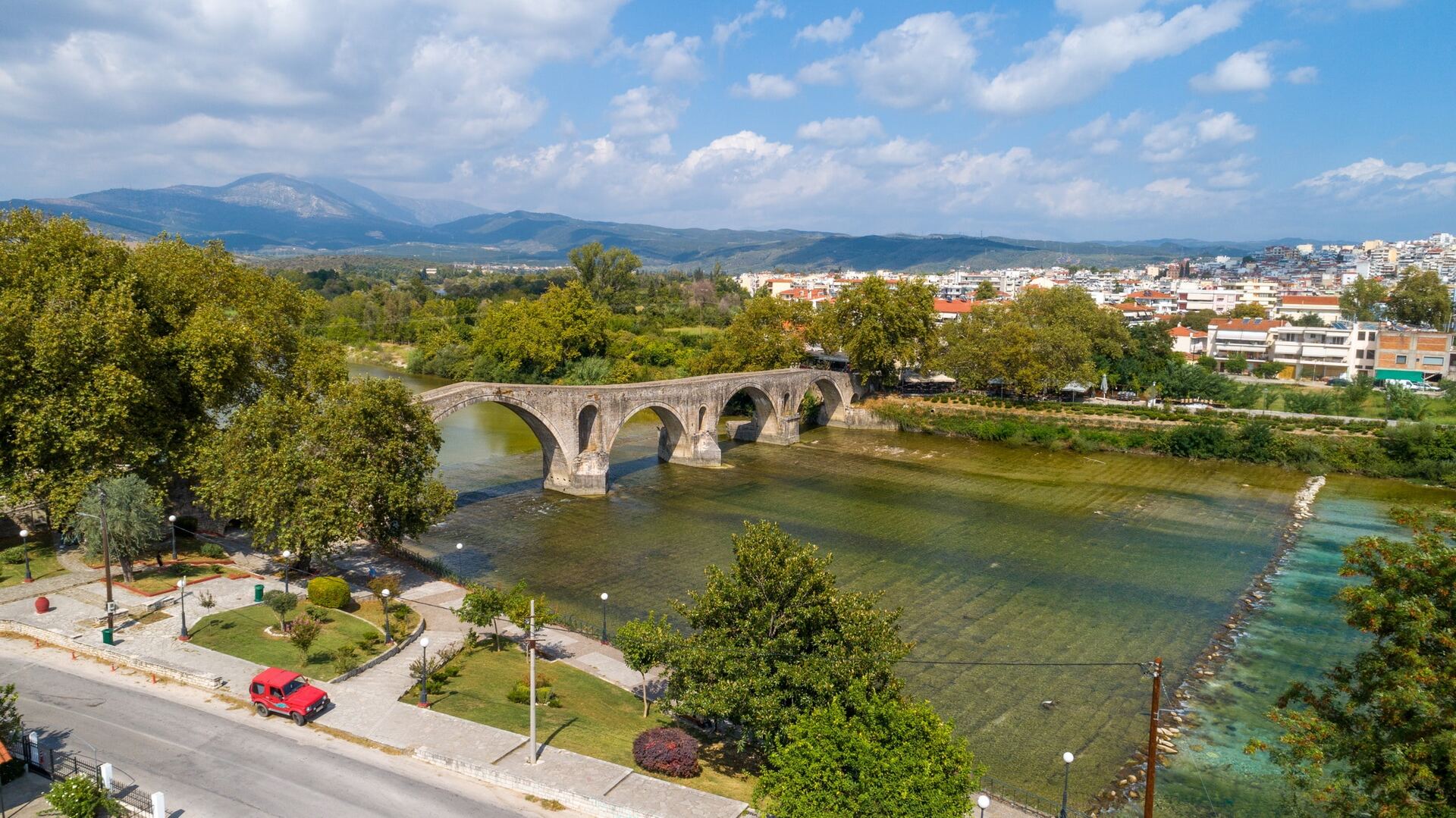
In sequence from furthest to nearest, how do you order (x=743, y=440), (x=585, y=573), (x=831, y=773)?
1. (x=743, y=440)
2. (x=585, y=573)
3. (x=831, y=773)

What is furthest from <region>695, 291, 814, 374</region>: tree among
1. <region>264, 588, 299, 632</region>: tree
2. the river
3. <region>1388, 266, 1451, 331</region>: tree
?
<region>1388, 266, 1451, 331</region>: tree

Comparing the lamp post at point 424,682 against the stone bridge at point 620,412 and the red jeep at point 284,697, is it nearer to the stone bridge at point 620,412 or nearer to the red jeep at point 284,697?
the red jeep at point 284,697

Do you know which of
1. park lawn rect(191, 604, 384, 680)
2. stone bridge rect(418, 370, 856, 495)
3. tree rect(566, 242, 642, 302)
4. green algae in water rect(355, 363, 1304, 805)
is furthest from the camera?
tree rect(566, 242, 642, 302)

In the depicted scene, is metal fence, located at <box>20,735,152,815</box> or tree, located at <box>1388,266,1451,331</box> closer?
metal fence, located at <box>20,735,152,815</box>

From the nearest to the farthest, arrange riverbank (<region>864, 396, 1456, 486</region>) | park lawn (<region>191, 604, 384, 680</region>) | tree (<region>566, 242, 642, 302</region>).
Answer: park lawn (<region>191, 604, 384, 680</region>)
riverbank (<region>864, 396, 1456, 486</region>)
tree (<region>566, 242, 642, 302</region>)

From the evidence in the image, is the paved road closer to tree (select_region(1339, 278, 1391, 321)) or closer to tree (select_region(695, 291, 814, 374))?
tree (select_region(695, 291, 814, 374))

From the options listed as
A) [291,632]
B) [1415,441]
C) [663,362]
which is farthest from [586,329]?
[1415,441]

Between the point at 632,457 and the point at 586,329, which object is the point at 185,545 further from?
the point at 586,329
